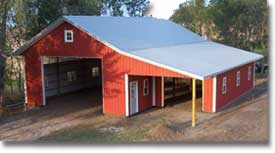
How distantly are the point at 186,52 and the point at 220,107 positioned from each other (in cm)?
423

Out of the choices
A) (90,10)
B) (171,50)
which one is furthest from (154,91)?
(90,10)

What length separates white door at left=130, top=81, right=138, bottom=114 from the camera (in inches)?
698

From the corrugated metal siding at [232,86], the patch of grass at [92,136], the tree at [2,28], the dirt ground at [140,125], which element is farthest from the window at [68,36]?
the corrugated metal siding at [232,86]

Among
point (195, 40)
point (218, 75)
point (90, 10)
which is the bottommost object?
point (218, 75)

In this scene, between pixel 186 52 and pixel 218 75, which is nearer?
pixel 218 75

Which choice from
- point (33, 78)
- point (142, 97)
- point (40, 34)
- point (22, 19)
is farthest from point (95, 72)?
point (142, 97)

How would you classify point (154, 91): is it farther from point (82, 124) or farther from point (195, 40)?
point (195, 40)

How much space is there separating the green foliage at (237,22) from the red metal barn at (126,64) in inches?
720

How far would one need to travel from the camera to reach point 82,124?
52.8ft

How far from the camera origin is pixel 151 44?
832 inches

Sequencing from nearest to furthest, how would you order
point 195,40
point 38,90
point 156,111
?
1. point 156,111
2. point 38,90
3. point 195,40

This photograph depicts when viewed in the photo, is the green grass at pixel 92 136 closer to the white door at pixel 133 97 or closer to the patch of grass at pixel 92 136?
the patch of grass at pixel 92 136

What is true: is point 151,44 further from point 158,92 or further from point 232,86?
point 232,86

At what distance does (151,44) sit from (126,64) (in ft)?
14.0
